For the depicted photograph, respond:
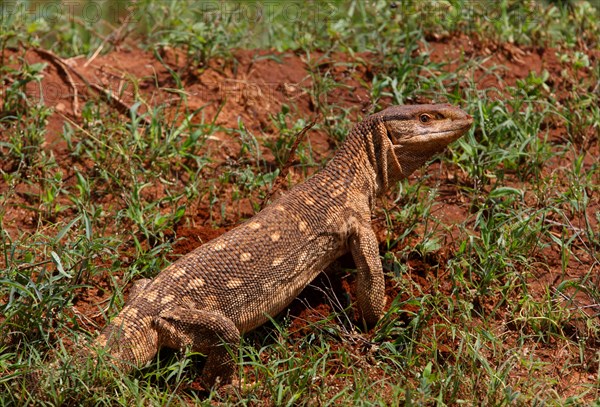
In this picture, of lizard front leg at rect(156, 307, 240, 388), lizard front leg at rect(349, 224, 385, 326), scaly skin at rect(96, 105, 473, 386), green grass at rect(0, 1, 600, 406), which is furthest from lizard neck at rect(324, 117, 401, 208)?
lizard front leg at rect(156, 307, 240, 388)

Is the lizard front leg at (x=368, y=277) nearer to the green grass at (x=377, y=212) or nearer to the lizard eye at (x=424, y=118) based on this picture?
the green grass at (x=377, y=212)

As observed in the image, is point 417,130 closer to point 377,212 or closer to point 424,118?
point 424,118

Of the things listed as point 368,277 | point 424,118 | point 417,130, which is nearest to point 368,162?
point 417,130

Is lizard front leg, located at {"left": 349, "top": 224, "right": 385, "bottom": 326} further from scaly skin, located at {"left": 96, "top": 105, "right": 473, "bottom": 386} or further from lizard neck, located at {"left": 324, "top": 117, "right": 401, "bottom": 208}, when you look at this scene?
lizard neck, located at {"left": 324, "top": 117, "right": 401, "bottom": 208}

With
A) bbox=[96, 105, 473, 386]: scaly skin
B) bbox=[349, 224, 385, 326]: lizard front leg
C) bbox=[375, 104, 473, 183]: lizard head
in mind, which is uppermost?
bbox=[375, 104, 473, 183]: lizard head

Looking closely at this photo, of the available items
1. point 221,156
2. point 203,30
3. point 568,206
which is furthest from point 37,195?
point 568,206

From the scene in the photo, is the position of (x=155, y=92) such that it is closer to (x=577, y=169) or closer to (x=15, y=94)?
(x=15, y=94)

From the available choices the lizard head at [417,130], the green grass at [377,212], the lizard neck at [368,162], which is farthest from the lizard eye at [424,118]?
the green grass at [377,212]
